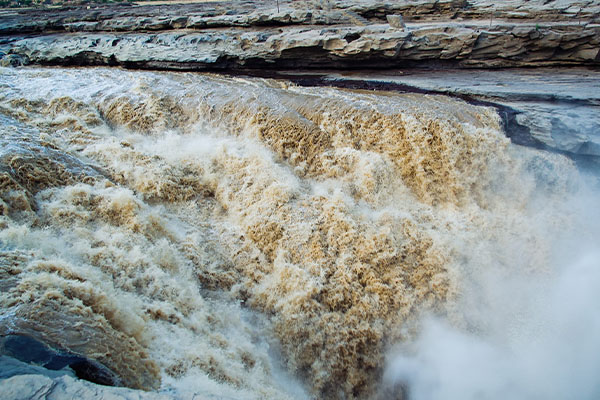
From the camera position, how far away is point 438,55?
7.54 m

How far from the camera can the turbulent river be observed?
3.03 meters

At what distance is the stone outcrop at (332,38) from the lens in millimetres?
7258

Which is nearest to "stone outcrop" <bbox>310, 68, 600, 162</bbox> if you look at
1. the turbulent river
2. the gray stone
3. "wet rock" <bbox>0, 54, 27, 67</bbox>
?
the turbulent river

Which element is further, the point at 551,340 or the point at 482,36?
the point at 482,36

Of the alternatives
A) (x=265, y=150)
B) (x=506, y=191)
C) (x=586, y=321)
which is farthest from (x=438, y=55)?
(x=586, y=321)

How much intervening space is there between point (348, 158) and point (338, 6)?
7295 mm

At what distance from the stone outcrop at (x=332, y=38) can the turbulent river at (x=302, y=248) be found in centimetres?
210

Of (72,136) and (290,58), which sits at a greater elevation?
(290,58)

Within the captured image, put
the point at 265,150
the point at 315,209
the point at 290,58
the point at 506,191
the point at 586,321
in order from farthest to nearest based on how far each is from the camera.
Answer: the point at 290,58 → the point at 265,150 → the point at 506,191 → the point at 315,209 → the point at 586,321

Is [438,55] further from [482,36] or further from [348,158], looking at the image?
[348,158]

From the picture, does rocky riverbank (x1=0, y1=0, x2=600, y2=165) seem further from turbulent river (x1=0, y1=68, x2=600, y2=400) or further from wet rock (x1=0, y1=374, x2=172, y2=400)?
wet rock (x1=0, y1=374, x2=172, y2=400)

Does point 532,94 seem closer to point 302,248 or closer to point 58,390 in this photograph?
point 302,248

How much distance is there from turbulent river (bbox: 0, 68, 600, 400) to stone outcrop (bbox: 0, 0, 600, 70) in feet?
6.89

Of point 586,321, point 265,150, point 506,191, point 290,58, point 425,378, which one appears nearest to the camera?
point 425,378
